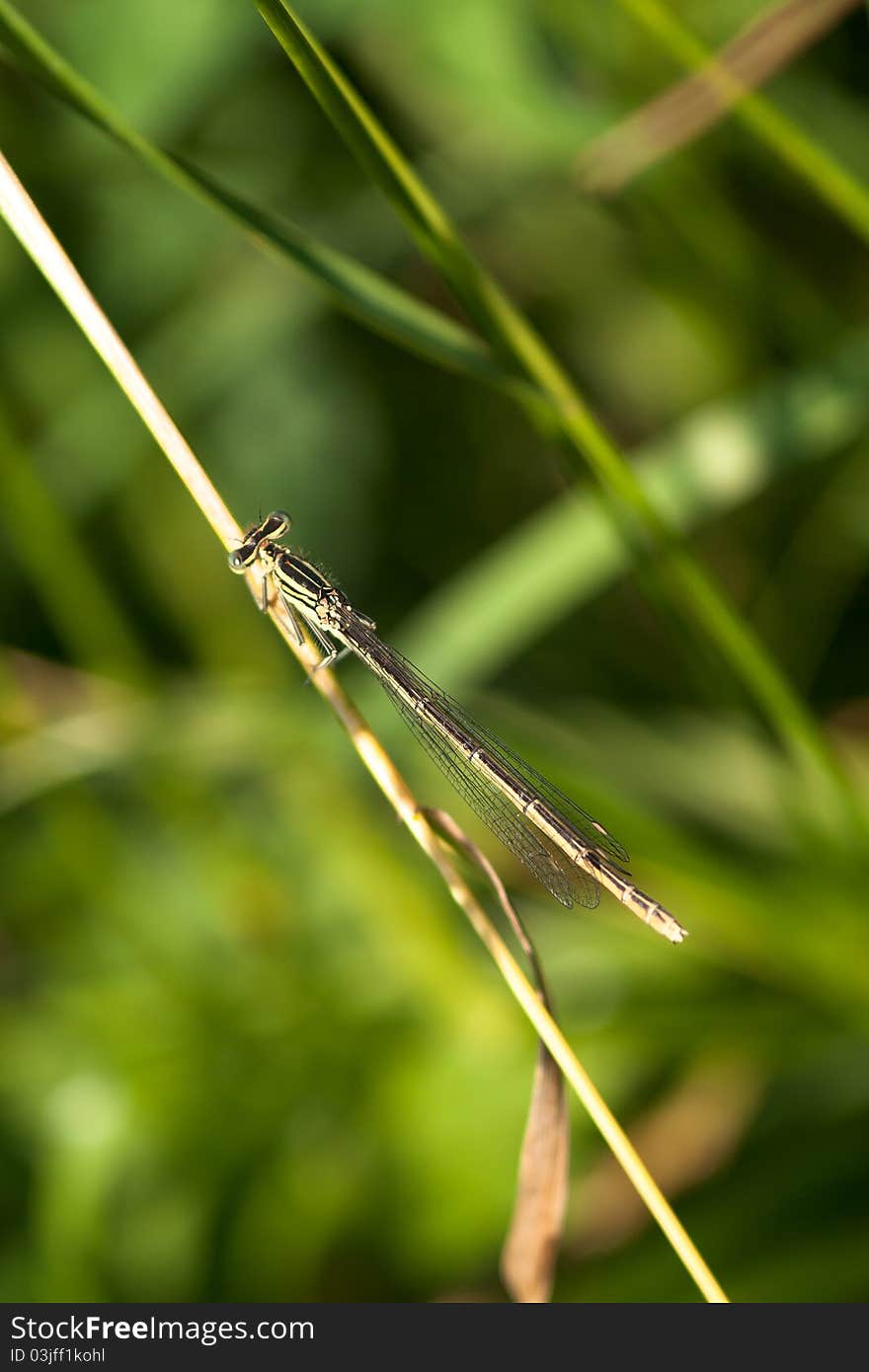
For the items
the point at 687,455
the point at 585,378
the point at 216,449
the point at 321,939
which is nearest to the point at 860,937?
the point at 687,455

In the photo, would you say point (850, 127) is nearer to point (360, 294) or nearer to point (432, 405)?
point (432, 405)

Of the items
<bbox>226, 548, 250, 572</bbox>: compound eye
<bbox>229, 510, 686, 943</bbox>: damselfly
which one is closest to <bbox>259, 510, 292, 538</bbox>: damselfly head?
<bbox>229, 510, 686, 943</bbox>: damselfly

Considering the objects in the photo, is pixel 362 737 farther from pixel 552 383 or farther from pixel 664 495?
pixel 664 495

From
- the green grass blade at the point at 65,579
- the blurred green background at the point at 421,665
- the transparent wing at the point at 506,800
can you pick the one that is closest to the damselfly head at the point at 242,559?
the transparent wing at the point at 506,800

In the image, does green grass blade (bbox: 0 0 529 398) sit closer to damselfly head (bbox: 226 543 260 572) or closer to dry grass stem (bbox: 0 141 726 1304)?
dry grass stem (bbox: 0 141 726 1304)

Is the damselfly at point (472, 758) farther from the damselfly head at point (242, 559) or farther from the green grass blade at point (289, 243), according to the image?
the green grass blade at point (289, 243)
